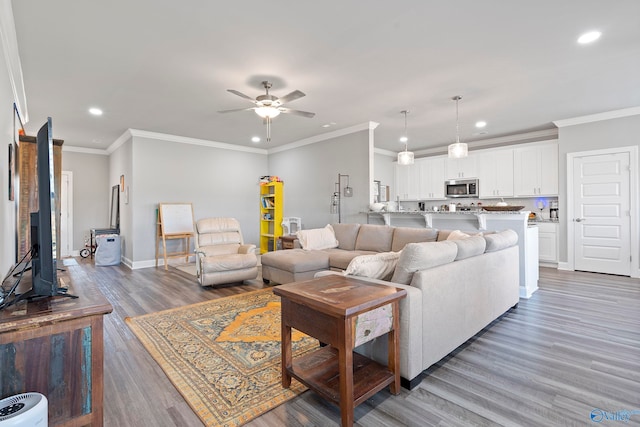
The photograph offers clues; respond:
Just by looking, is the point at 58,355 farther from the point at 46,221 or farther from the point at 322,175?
the point at 322,175

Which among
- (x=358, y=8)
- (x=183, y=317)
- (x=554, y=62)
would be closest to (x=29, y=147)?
(x=183, y=317)

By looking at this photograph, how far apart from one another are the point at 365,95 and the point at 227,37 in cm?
203

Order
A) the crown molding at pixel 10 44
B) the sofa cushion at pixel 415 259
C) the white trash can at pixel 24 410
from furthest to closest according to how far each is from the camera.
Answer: the crown molding at pixel 10 44
the sofa cushion at pixel 415 259
the white trash can at pixel 24 410

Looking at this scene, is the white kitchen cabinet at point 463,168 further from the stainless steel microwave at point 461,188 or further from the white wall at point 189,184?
the white wall at point 189,184

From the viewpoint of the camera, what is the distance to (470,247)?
2629 mm

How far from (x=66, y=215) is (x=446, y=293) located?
27.6 feet

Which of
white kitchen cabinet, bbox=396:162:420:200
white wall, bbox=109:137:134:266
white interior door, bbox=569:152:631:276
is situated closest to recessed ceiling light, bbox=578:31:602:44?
white interior door, bbox=569:152:631:276

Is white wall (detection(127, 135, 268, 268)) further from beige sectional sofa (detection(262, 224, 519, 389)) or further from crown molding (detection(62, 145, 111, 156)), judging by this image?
beige sectional sofa (detection(262, 224, 519, 389))

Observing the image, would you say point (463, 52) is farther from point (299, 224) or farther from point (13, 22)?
point (299, 224)

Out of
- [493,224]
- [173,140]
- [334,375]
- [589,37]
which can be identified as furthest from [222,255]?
[589,37]

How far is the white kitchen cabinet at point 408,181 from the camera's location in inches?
319

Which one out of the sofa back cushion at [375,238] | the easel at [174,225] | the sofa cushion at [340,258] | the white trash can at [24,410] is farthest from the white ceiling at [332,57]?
the white trash can at [24,410]

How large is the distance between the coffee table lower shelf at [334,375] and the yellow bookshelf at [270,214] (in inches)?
200

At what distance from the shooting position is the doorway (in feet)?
16.3
